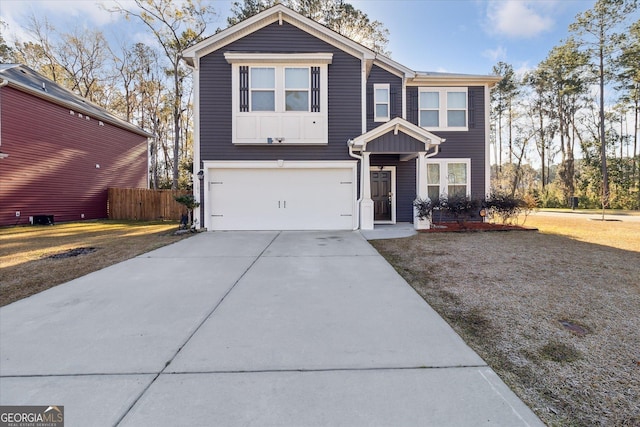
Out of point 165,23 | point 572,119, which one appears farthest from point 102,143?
point 572,119

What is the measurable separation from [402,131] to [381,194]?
2745mm

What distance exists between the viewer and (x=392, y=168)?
11.1 metres

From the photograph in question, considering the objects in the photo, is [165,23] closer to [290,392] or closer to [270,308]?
[270,308]

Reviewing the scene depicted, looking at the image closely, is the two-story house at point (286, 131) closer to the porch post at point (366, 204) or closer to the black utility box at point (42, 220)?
the porch post at point (366, 204)

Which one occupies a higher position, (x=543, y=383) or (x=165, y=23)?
(x=165, y=23)

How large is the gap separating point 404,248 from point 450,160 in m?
6.04

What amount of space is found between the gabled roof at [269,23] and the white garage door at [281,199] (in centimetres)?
389

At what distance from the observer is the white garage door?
393 inches

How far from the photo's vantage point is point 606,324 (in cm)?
298

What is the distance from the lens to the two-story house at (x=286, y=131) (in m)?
9.60

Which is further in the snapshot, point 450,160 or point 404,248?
point 450,160

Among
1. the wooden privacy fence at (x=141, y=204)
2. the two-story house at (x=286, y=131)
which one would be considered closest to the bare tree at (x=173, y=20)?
the wooden privacy fence at (x=141, y=204)

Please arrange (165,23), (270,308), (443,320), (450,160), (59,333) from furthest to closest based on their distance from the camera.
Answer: (165,23) → (450,160) → (270,308) → (443,320) → (59,333)

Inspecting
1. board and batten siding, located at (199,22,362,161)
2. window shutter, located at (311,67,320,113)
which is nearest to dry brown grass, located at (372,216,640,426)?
board and batten siding, located at (199,22,362,161)
